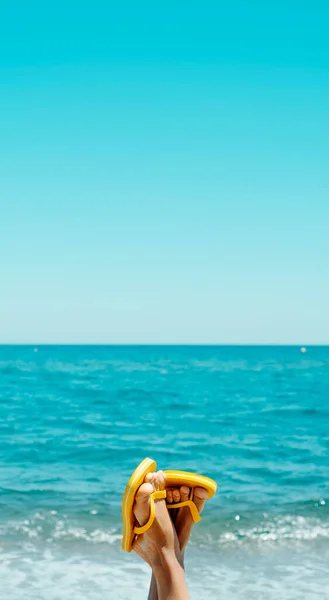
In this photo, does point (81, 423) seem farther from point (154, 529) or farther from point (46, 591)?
point (154, 529)

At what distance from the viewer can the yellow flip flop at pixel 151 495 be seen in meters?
3.96

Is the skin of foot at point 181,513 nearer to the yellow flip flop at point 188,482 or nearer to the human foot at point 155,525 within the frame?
the yellow flip flop at point 188,482

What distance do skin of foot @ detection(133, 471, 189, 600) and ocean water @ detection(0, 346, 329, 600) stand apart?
2789 mm

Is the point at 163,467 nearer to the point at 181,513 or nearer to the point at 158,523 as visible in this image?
the point at 181,513

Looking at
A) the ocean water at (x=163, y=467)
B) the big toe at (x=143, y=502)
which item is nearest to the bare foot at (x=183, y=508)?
the big toe at (x=143, y=502)

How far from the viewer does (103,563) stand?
24.3 ft

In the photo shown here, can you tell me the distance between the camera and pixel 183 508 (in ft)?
14.0

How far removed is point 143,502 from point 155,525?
6.6 inches

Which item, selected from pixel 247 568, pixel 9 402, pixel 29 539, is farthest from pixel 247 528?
pixel 9 402

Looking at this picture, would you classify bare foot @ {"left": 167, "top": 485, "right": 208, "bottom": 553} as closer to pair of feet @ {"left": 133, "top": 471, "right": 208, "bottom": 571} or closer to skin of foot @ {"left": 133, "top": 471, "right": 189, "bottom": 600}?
pair of feet @ {"left": 133, "top": 471, "right": 208, "bottom": 571}

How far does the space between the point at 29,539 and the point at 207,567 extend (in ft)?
7.00

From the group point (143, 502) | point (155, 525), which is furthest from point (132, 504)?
point (155, 525)

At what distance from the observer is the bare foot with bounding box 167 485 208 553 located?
13.8ft

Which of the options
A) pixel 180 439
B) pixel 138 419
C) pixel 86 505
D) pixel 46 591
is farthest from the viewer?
pixel 138 419
